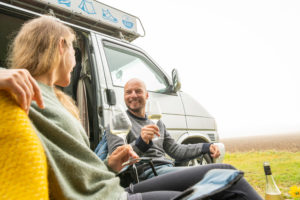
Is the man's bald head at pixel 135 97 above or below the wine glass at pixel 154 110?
above

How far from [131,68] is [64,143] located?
2058 mm

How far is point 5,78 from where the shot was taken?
0.50 meters

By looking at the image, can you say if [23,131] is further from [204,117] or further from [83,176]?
[204,117]

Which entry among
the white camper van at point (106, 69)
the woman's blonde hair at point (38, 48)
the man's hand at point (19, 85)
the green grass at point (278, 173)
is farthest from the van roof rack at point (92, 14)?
the green grass at point (278, 173)

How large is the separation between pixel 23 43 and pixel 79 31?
1416 mm

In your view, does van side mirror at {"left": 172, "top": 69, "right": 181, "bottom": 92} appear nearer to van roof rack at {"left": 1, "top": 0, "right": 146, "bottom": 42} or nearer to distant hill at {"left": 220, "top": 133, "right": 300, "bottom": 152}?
van roof rack at {"left": 1, "top": 0, "right": 146, "bottom": 42}

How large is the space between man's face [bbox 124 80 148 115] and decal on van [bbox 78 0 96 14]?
1.29m

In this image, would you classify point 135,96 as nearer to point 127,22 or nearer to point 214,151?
point 214,151

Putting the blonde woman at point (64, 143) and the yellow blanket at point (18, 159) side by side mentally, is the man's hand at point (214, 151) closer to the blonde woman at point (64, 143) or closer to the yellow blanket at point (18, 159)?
the blonde woman at point (64, 143)

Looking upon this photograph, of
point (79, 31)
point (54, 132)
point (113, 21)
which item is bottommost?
point (54, 132)

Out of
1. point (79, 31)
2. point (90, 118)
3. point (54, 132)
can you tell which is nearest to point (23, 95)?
point (54, 132)

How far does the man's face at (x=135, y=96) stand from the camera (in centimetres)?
195

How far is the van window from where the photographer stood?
2.51 metres

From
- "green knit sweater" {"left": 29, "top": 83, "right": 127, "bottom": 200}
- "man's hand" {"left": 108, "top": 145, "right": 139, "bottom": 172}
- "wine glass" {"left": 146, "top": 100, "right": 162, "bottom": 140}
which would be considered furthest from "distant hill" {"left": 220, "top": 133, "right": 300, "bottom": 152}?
"green knit sweater" {"left": 29, "top": 83, "right": 127, "bottom": 200}
